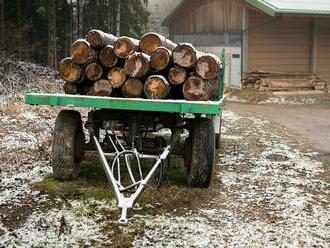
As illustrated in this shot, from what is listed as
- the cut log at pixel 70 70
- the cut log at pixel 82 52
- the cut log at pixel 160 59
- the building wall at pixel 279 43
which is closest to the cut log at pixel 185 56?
the cut log at pixel 160 59

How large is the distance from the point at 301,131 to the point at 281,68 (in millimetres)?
11059

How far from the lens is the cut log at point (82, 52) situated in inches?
274

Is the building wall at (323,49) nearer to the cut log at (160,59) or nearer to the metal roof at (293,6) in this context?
the metal roof at (293,6)

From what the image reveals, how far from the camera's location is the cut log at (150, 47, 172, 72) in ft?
22.4

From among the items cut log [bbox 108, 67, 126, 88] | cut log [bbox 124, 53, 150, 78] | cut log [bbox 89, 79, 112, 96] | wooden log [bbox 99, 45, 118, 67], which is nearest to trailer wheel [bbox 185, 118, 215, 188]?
cut log [bbox 124, 53, 150, 78]

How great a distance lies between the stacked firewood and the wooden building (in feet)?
53.2

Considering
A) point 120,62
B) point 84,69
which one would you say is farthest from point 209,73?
point 84,69

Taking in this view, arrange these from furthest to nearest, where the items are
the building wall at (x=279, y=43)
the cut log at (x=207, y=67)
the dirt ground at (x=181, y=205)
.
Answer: the building wall at (x=279, y=43)
the cut log at (x=207, y=67)
the dirt ground at (x=181, y=205)

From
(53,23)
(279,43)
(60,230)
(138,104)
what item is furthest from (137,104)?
(53,23)

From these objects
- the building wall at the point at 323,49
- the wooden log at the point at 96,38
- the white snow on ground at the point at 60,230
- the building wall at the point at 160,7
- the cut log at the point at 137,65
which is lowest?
the white snow on ground at the point at 60,230

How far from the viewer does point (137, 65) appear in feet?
22.4

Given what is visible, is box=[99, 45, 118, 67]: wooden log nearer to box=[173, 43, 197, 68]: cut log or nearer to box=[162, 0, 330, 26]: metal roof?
box=[173, 43, 197, 68]: cut log

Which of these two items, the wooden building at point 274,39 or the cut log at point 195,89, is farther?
the wooden building at point 274,39

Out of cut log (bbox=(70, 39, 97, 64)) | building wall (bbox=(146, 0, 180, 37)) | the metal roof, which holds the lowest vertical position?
cut log (bbox=(70, 39, 97, 64))
